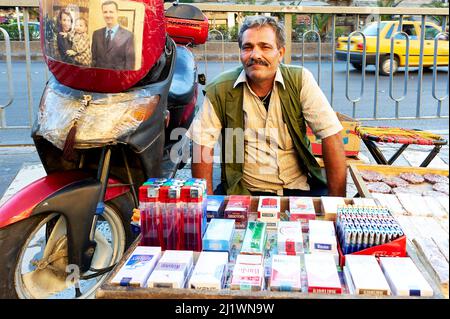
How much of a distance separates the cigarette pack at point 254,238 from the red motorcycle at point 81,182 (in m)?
0.62

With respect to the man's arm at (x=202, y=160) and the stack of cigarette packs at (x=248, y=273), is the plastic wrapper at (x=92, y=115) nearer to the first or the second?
the man's arm at (x=202, y=160)

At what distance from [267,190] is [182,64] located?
38.4 inches

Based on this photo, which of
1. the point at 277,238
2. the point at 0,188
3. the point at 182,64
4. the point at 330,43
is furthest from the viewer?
the point at 330,43

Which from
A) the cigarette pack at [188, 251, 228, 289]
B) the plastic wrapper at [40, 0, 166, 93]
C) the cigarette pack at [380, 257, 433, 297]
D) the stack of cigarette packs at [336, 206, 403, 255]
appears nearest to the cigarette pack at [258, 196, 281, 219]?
the stack of cigarette packs at [336, 206, 403, 255]

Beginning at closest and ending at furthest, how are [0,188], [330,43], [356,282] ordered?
[356,282] < [0,188] < [330,43]

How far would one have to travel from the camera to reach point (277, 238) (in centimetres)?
163

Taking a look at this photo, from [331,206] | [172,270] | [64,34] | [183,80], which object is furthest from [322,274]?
[183,80]

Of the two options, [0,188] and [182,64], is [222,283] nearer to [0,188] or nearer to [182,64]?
[182,64]

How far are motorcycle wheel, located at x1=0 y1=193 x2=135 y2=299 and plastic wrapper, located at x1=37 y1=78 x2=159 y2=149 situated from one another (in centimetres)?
32

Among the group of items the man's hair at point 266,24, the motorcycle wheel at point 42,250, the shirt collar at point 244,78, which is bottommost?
the motorcycle wheel at point 42,250

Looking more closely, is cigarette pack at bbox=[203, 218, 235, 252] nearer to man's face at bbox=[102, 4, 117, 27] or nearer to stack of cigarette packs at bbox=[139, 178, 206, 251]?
stack of cigarette packs at bbox=[139, 178, 206, 251]

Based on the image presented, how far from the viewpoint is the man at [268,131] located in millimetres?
2625

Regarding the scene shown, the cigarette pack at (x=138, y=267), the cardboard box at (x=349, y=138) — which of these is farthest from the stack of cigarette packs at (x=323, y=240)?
the cardboard box at (x=349, y=138)

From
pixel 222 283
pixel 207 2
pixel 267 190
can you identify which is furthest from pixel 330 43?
pixel 222 283
